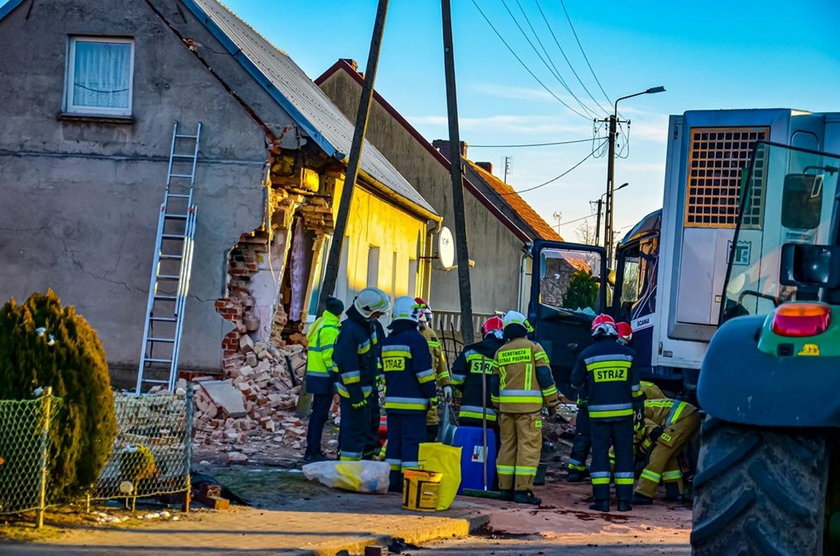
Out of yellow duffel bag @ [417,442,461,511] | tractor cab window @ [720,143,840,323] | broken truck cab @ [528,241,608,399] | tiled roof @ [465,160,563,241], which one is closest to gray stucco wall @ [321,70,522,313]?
tiled roof @ [465,160,563,241]

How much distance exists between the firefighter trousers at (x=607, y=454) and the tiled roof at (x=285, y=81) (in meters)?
7.07

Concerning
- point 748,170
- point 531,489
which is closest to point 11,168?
point 531,489

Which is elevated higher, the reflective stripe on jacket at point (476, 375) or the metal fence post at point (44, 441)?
the reflective stripe on jacket at point (476, 375)

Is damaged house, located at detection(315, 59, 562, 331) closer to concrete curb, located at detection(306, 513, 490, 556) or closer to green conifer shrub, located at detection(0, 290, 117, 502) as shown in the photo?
concrete curb, located at detection(306, 513, 490, 556)

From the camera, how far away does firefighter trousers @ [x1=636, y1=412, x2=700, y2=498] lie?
39.2ft

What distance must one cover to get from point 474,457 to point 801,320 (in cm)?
751

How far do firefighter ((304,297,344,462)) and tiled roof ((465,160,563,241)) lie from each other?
3127cm

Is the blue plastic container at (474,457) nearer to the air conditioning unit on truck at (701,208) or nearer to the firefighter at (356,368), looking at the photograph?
the firefighter at (356,368)

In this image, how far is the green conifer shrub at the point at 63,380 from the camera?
25.6 feet

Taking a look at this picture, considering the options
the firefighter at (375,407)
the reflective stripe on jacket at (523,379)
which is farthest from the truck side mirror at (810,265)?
the firefighter at (375,407)

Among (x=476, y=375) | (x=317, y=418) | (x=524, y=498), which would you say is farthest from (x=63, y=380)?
(x=524, y=498)

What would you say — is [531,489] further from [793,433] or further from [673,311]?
[793,433]

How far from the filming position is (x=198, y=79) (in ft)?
56.7

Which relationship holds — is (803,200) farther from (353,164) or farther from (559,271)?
(353,164)
